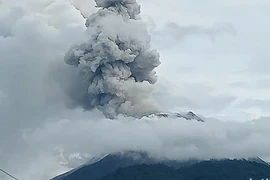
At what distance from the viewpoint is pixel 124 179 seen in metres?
196

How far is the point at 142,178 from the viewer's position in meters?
199

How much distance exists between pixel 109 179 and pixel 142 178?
10.2m

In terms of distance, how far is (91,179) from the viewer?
639 feet

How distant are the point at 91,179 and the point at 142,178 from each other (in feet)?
46.2

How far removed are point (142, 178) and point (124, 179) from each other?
5.67 meters

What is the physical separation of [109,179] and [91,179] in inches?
197

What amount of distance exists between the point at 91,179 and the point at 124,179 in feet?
28.7

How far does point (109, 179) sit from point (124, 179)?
4.58m

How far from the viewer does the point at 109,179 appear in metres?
193
